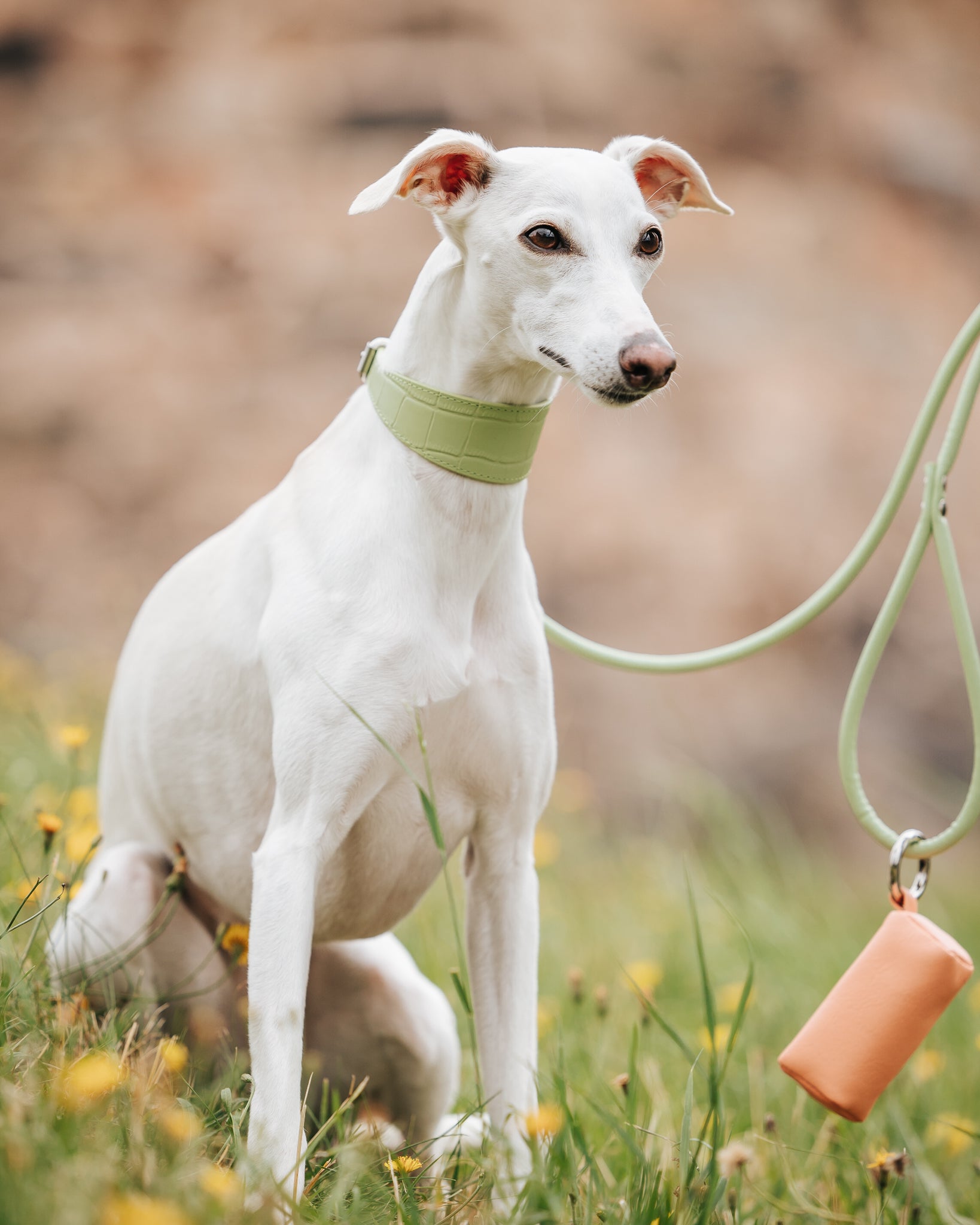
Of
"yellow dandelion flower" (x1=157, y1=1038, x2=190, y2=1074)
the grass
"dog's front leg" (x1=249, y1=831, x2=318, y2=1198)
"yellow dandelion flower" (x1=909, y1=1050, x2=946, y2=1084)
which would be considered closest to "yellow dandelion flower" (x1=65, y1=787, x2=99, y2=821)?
the grass

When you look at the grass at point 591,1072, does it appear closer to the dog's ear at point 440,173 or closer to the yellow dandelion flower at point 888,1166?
the yellow dandelion flower at point 888,1166

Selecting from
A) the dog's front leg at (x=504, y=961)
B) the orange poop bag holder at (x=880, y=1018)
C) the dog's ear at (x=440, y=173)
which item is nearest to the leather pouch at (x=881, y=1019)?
the orange poop bag holder at (x=880, y=1018)

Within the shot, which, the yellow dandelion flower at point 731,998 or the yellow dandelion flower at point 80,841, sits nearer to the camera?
the yellow dandelion flower at point 80,841

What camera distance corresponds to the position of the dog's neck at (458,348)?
6.73 feet

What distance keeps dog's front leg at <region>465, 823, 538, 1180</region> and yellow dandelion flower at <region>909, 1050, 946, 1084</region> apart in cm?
153

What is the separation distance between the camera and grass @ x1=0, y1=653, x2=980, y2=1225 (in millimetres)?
1587

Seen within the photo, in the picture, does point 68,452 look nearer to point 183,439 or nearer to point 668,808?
point 183,439

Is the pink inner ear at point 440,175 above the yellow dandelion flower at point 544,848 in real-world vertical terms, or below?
above

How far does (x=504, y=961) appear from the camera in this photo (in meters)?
2.26

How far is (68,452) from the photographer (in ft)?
28.2

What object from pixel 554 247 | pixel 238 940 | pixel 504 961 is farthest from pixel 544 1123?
pixel 554 247

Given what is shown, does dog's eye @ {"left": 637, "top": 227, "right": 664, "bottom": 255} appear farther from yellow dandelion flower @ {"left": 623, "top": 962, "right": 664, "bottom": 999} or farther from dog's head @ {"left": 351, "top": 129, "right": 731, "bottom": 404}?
yellow dandelion flower @ {"left": 623, "top": 962, "right": 664, "bottom": 999}

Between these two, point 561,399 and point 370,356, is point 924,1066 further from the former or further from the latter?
point 561,399

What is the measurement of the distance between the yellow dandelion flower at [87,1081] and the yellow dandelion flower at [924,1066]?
2.36 m
